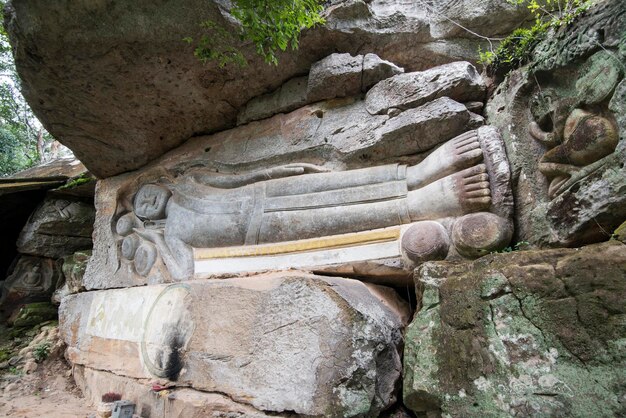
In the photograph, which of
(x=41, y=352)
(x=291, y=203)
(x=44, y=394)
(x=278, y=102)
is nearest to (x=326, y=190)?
(x=291, y=203)

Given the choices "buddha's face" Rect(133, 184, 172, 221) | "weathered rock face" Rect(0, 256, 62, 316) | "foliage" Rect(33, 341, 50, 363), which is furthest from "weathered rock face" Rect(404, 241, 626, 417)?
"weathered rock face" Rect(0, 256, 62, 316)

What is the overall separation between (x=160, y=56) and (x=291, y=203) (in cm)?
177

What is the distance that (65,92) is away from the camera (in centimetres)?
352

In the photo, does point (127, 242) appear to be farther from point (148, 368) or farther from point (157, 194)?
point (148, 368)

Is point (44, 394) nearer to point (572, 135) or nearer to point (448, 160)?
point (448, 160)

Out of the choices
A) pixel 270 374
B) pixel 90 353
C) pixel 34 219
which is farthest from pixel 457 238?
pixel 34 219

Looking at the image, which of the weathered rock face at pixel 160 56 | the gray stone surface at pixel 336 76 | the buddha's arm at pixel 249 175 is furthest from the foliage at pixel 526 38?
the buddha's arm at pixel 249 175

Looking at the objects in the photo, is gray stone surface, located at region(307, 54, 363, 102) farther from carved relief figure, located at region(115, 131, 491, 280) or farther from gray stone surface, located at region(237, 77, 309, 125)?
carved relief figure, located at region(115, 131, 491, 280)

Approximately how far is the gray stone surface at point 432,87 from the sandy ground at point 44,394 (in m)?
3.95

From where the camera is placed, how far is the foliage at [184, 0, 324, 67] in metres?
2.75

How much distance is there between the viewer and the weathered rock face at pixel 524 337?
4.88ft

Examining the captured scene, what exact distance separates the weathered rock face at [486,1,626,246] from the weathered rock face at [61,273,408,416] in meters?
1.10

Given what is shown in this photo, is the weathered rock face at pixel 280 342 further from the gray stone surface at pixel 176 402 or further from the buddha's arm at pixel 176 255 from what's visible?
the buddha's arm at pixel 176 255

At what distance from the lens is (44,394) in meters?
4.44
